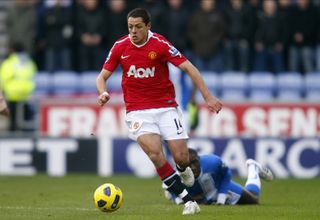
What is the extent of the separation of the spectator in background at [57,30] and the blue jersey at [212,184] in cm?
1100

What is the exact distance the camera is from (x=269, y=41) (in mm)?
22281

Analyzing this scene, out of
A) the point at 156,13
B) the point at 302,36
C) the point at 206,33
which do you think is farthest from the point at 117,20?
the point at 302,36

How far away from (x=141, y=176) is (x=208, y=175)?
22.2 feet

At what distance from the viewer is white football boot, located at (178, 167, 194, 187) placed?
35.9 feet

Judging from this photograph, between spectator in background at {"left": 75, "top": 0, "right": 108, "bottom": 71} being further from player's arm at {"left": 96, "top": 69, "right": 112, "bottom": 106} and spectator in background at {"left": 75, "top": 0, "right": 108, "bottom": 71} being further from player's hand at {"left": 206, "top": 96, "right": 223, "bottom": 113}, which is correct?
→ player's hand at {"left": 206, "top": 96, "right": 223, "bottom": 113}

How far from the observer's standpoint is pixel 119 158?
18672 mm

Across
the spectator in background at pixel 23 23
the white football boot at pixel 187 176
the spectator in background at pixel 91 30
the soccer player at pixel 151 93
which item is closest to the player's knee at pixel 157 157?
the soccer player at pixel 151 93

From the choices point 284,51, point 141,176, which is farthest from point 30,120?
point 284,51

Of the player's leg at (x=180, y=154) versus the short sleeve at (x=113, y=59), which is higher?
the short sleeve at (x=113, y=59)

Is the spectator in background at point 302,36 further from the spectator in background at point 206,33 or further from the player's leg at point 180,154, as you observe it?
the player's leg at point 180,154

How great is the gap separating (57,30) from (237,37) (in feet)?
13.9

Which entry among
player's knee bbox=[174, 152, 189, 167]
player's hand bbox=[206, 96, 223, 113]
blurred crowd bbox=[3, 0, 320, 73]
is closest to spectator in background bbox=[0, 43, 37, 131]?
blurred crowd bbox=[3, 0, 320, 73]

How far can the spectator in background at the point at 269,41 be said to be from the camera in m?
22.2

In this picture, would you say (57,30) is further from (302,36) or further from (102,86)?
(102,86)
